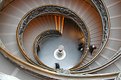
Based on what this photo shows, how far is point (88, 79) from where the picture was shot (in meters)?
4.69

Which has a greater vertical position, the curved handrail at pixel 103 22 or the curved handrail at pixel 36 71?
the curved handrail at pixel 103 22

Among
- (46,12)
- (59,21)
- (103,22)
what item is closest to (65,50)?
(59,21)

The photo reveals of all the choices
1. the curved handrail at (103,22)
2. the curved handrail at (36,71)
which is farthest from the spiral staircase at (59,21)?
the curved handrail at (36,71)

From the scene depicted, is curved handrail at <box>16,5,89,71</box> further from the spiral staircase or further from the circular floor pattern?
the circular floor pattern

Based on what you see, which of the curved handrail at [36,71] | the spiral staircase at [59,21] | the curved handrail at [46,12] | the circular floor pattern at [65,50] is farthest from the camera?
the circular floor pattern at [65,50]

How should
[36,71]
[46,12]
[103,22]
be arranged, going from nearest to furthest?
[36,71], [103,22], [46,12]

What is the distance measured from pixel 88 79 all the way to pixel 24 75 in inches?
58.6

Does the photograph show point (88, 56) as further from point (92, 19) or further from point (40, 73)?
point (40, 73)

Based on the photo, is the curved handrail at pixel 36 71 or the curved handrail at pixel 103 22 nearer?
the curved handrail at pixel 36 71

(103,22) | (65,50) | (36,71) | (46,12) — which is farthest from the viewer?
(65,50)

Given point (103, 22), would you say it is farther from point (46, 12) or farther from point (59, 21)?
point (59, 21)

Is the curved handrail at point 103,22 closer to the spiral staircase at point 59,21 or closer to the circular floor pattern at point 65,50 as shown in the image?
the spiral staircase at point 59,21

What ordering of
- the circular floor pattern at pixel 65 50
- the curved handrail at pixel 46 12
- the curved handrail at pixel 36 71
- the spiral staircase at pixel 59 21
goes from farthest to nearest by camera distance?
the circular floor pattern at pixel 65 50
the curved handrail at pixel 46 12
the spiral staircase at pixel 59 21
the curved handrail at pixel 36 71

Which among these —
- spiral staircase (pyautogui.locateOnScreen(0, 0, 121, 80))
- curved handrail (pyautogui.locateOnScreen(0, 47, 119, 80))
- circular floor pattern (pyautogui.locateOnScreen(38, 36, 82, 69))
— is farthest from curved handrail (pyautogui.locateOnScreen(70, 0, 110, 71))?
curved handrail (pyautogui.locateOnScreen(0, 47, 119, 80))
